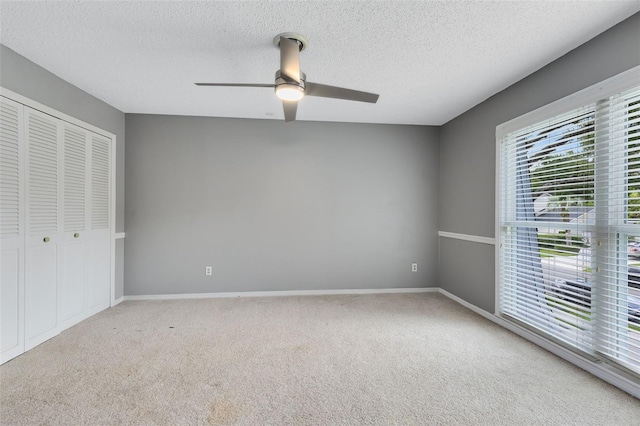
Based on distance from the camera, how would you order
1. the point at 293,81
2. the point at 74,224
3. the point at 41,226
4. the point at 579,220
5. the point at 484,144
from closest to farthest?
the point at 293,81
the point at 579,220
the point at 41,226
the point at 74,224
the point at 484,144

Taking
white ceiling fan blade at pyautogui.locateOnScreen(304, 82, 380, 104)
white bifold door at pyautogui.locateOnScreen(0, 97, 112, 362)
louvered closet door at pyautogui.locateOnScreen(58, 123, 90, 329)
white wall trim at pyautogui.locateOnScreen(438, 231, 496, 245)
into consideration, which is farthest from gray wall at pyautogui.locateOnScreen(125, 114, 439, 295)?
white ceiling fan blade at pyautogui.locateOnScreen(304, 82, 380, 104)

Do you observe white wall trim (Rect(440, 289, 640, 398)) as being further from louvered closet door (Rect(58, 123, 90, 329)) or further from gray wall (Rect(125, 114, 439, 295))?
Result: louvered closet door (Rect(58, 123, 90, 329))

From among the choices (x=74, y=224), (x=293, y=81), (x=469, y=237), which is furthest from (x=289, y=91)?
(x=469, y=237)

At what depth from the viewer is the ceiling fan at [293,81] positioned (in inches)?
73.4

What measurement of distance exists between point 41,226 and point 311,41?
9.23 feet

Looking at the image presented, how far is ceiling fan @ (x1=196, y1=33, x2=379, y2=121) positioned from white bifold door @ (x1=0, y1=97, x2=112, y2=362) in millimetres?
1713

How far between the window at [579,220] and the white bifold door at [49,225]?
439 centimetres

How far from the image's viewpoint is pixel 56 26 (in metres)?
1.95

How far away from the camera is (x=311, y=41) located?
209cm

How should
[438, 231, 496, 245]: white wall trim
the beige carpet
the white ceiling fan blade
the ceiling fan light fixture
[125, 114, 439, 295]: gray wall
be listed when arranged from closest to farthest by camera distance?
the beige carpet
the ceiling fan light fixture
the white ceiling fan blade
[438, 231, 496, 245]: white wall trim
[125, 114, 439, 295]: gray wall

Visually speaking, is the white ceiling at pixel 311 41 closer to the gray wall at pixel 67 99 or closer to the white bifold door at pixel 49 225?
the gray wall at pixel 67 99

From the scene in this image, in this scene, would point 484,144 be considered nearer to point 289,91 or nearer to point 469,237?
point 469,237

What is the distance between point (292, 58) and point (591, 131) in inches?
88.6

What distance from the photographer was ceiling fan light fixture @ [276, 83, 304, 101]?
188 centimetres
